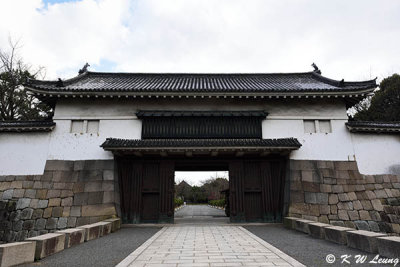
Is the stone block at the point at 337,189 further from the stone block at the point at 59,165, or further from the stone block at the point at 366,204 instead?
the stone block at the point at 59,165

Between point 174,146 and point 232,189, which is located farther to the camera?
point 232,189

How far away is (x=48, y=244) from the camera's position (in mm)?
5031

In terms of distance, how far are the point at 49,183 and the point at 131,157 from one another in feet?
11.6

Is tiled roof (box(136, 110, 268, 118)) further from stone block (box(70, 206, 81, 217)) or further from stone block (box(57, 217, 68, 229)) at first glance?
stone block (box(57, 217, 68, 229))

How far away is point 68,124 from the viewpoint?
10844 mm

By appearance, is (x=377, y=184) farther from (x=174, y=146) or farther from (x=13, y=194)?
(x=13, y=194)

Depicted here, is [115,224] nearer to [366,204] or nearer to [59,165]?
[59,165]

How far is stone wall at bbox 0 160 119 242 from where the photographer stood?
935 centimetres

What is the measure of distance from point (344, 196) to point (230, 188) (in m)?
4.89

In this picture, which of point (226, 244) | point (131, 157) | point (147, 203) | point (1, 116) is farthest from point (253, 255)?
point (1, 116)

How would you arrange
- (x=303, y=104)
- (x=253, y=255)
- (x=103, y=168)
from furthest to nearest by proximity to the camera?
(x=303, y=104) < (x=103, y=168) < (x=253, y=255)

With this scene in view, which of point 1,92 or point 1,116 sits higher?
point 1,92

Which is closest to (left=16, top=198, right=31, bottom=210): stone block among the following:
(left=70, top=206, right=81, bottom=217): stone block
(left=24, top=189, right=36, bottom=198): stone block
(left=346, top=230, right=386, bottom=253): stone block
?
(left=24, top=189, right=36, bottom=198): stone block

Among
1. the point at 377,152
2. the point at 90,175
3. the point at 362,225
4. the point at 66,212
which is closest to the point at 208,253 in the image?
the point at 90,175
